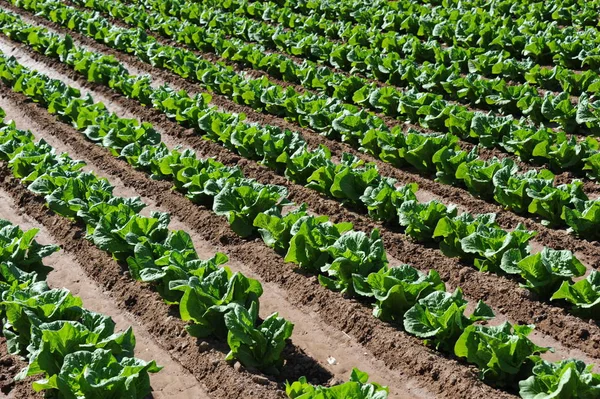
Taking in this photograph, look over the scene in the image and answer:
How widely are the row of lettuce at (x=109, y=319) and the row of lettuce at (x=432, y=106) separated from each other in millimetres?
3364

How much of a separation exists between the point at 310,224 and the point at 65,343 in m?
2.87

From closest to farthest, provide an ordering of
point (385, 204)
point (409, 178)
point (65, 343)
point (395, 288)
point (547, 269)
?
point (65, 343)
point (395, 288)
point (547, 269)
point (385, 204)
point (409, 178)

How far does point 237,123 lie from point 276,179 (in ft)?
5.59

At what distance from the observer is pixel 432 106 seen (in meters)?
12.0

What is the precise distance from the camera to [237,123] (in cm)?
1205

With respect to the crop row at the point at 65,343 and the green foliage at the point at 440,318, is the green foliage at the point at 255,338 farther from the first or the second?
the green foliage at the point at 440,318

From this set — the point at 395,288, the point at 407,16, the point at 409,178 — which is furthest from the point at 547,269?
the point at 407,16

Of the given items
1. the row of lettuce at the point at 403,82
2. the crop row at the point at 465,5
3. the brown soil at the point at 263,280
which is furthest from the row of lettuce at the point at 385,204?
the crop row at the point at 465,5

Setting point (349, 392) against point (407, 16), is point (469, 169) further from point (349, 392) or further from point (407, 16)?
point (407, 16)

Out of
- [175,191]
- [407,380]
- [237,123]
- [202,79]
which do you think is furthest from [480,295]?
[202,79]

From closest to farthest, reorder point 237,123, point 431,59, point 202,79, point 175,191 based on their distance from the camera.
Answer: point 175,191 → point 237,123 → point 202,79 → point 431,59

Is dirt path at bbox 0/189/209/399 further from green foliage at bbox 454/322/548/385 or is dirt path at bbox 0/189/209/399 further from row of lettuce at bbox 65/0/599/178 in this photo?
row of lettuce at bbox 65/0/599/178

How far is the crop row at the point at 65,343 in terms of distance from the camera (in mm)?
6008

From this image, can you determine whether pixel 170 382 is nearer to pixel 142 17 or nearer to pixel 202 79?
pixel 202 79
